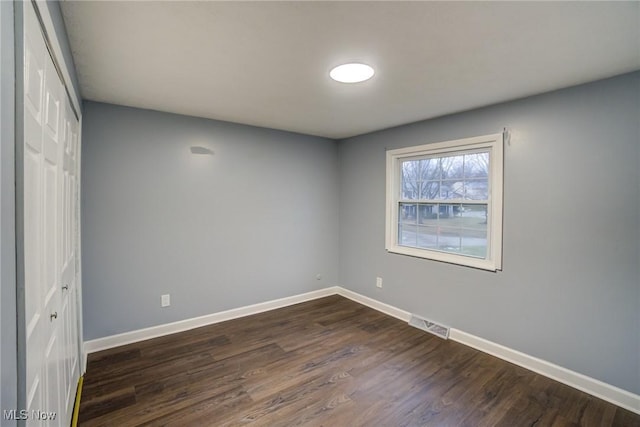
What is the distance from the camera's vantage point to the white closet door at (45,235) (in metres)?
0.94

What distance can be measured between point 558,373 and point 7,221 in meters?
3.46

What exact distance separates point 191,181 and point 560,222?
3.52 metres

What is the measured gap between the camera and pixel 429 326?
333 cm

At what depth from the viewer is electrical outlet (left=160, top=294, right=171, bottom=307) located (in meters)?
3.17

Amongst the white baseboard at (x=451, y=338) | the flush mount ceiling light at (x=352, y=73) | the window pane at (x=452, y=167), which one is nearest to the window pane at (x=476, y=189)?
the window pane at (x=452, y=167)

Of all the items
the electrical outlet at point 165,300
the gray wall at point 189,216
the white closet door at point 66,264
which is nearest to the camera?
the white closet door at point 66,264

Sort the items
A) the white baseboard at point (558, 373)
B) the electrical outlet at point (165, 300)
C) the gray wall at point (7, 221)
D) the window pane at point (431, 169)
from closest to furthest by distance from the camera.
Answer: the gray wall at point (7, 221) → the white baseboard at point (558, 373) → the electrical outlet at point (165, 300) → the window pane at point (431, 169)

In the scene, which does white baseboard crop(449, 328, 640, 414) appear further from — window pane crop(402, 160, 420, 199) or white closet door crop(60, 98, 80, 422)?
white closet door crop(60, 98, 80, 422)

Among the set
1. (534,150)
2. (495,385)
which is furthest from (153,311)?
(534,150)

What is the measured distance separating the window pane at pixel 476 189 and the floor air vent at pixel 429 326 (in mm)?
1426

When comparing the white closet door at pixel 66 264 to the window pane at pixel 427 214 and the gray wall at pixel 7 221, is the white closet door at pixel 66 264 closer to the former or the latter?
the gray wall at pixel 7 221

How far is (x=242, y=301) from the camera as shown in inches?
146

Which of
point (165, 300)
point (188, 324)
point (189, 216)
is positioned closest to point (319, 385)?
point (188, 324)

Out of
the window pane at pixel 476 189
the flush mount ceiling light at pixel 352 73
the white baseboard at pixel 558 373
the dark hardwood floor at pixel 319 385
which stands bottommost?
the dark hardwood floor at pixel 319 385
